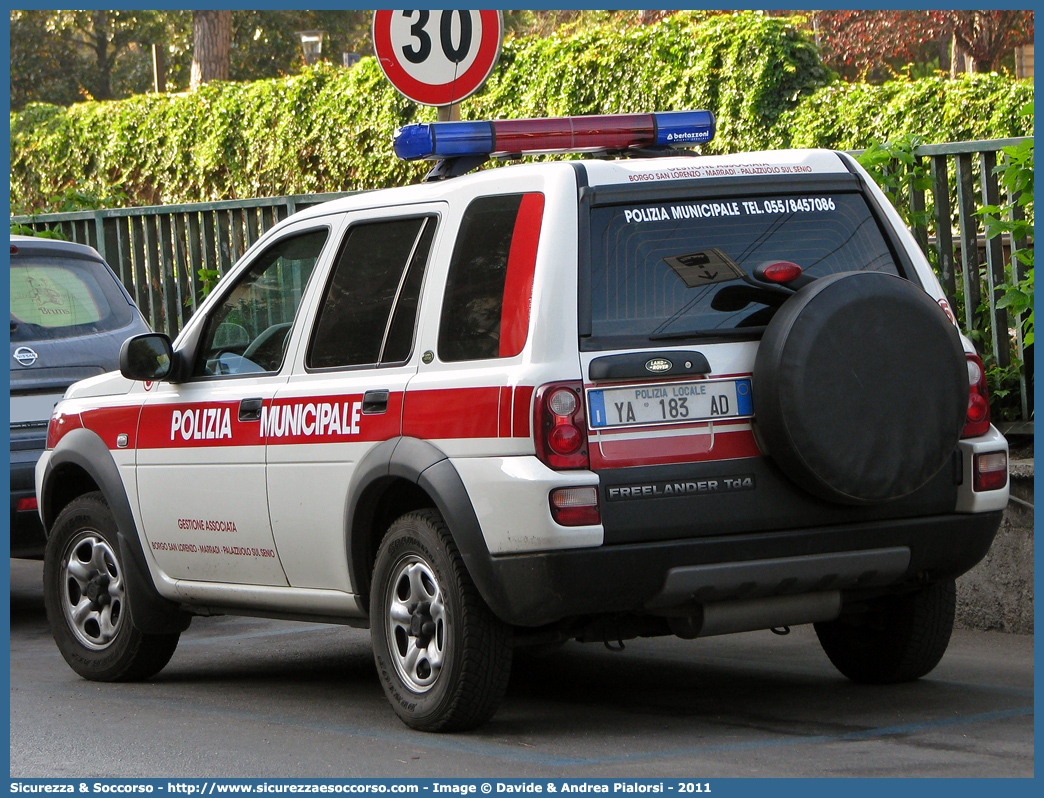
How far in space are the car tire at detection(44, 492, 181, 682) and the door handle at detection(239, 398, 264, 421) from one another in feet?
3.51

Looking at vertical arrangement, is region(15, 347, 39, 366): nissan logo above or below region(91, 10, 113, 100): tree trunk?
below

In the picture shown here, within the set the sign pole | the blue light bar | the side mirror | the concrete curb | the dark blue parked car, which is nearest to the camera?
the blue light bar

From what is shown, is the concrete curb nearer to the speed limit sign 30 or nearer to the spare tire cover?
the spare tire cover

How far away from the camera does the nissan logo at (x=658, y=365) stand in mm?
4973

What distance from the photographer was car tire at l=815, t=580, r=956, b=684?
5.87 metres

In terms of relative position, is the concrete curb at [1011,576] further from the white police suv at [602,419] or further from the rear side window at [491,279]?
the rear side window at [491,279]

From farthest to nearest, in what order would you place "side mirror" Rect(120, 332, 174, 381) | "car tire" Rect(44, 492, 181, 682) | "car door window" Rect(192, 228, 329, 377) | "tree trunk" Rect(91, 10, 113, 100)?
"tree trunk" Rect(91, 10, 113, 100), "car tire" Rect(44, 492, 181, 682), "side mirror" Rect(120, 332, 174, 381), "car door window" Rect(192, 228, 329, 377)

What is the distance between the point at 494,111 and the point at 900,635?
12521 mm

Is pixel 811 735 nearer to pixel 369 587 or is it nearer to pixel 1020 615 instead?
pixel 369 587

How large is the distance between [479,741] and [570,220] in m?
1.73

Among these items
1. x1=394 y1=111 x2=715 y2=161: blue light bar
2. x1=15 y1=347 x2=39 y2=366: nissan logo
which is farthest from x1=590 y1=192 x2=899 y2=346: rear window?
x1=15 y1=347 x2=39 y2=366: nissan logo

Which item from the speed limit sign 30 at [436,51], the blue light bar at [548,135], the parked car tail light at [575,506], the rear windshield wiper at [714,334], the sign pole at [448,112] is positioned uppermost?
the speed limit sign 30 at [436,51]

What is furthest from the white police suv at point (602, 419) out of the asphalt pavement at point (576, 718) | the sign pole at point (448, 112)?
the sign pole at point (448, 112)

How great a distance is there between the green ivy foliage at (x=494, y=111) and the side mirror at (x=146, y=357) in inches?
286
